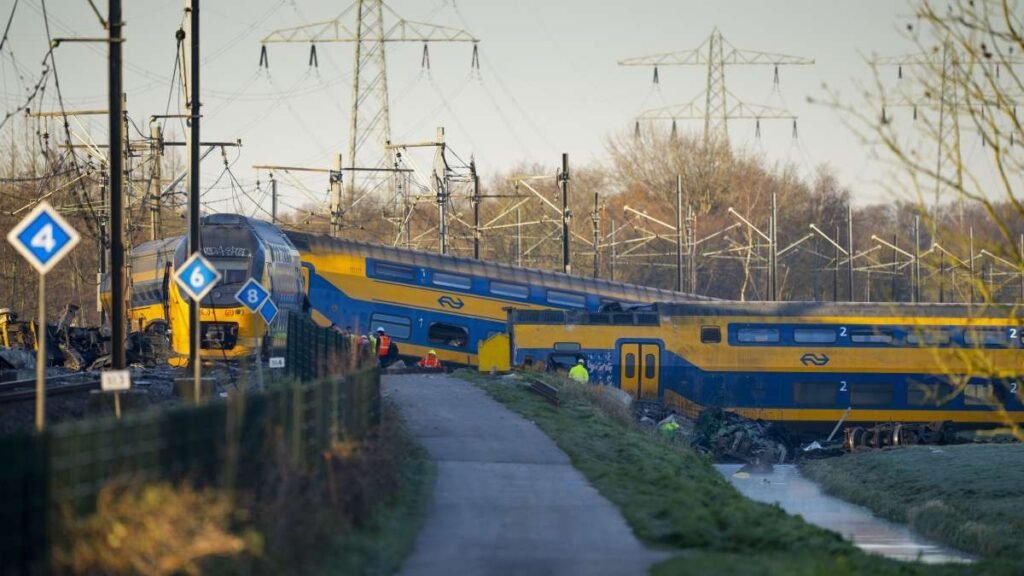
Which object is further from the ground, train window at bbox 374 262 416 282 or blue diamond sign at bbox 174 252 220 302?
train window at bbox 374 262 416 282

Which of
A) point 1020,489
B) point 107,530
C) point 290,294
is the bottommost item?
point 1020,489

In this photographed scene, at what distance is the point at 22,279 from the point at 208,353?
29.8 m

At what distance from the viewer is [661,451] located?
1094 inches

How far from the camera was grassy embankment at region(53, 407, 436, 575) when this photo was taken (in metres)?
9.38

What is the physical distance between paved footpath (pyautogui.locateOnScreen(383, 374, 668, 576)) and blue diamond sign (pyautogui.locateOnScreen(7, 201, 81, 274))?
15.5ft

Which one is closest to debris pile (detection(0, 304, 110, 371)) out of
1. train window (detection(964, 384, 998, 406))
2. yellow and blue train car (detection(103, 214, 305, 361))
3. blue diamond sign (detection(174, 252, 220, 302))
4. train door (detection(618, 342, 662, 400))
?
yellow and blue train car (detection(103, 214, 305, 361))

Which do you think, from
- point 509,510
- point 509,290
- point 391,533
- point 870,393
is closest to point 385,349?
point 509,290

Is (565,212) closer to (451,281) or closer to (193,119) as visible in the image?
(451,281)

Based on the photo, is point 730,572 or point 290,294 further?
point 290,294

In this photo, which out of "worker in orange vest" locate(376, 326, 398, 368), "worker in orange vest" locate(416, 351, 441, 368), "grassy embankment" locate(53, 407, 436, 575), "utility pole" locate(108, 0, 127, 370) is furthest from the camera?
"worker in orange vest" locate(376, 326, 398, 368)

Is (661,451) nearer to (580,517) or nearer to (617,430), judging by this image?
(617,430)

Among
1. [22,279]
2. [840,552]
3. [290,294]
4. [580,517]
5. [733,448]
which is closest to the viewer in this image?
[840,552]

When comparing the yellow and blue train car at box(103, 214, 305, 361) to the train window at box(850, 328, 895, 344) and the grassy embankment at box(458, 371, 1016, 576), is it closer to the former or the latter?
the grassy embankment at box(458, 371, 1016, 576)

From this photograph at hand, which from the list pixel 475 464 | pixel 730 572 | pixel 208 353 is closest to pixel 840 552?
pixel 730 572
